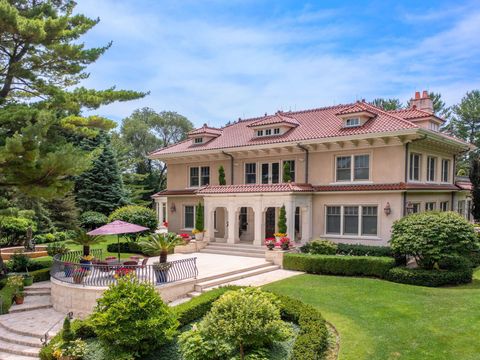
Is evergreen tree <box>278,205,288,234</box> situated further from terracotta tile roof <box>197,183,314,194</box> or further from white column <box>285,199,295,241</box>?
terracotta tile roof <box>197,183,314,194</box>

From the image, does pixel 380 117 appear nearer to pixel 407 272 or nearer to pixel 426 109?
pixel 426 109

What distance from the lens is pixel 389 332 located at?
33.8ft

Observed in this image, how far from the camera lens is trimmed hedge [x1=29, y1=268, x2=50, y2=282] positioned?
1800 cm

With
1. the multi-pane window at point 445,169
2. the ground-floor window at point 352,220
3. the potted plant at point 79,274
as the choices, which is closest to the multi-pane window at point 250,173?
the ground-floor window at point 352,220

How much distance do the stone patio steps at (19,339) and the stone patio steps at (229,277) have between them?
5744 millimetres

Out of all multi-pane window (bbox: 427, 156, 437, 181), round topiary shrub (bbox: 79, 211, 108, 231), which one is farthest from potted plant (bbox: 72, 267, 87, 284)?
round topiary shrub (bbox: 79, 211, 108, 231)

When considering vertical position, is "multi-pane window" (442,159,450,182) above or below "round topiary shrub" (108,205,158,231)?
above

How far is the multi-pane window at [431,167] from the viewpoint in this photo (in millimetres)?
22438

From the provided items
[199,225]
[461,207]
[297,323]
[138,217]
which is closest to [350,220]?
[199,225]

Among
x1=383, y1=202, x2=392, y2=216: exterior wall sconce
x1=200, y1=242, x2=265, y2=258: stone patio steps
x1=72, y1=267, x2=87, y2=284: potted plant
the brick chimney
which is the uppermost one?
the brick chimney

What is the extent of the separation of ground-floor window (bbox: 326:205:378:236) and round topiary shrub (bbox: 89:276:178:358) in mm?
12957

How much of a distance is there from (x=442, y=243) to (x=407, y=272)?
183 centimetres

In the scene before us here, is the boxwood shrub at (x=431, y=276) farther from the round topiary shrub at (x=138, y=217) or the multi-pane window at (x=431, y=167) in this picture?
the round topiary shrub at (x=138, y=217)

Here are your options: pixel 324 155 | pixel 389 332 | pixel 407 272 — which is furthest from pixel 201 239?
pixel 389 332
